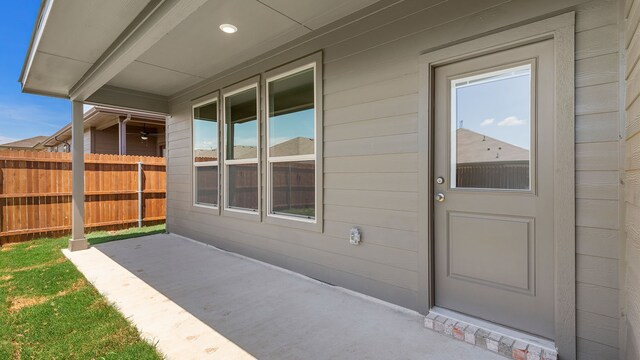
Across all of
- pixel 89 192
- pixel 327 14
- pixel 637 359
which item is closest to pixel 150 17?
pixel 327 14

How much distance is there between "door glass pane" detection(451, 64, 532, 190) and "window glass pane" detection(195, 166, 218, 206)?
3.54 meters

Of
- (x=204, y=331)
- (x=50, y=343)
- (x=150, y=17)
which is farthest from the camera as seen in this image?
(x=150, y=17)

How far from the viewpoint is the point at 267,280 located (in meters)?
3.18

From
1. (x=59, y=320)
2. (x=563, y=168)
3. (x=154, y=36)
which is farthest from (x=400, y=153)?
(x=59, y=320)

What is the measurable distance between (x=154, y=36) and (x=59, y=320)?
7.95ft

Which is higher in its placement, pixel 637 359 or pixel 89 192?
pixel 89 192

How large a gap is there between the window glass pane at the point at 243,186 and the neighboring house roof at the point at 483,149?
2.51 m

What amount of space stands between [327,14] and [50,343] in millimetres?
3271

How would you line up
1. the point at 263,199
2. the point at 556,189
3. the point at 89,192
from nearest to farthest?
the point at 556,189, the point at 263,199, the point at 89,192

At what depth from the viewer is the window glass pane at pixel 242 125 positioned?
405 cm

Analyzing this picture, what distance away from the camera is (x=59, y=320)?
93.3 inches

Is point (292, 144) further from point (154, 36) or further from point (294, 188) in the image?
point (154, 36)

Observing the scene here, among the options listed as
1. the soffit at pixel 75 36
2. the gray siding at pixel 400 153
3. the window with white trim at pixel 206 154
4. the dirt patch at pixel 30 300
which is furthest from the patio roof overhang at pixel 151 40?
the dirt patch at pixel 30 300

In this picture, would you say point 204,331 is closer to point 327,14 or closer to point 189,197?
point 327,14
